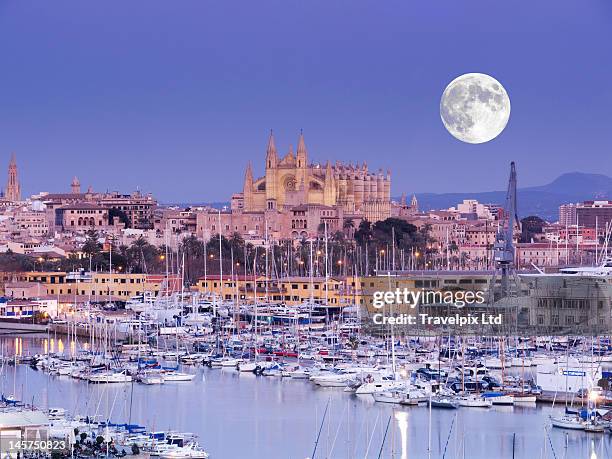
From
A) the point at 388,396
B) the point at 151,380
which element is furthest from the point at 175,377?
the point at 388,396

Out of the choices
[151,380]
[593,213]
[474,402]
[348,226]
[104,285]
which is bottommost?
[474,402]

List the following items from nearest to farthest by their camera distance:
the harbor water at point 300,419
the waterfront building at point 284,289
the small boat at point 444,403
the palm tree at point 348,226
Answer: the harbor water at point 300,419, the small boat at point 444,403, the waterfront building at point 284,289, the palm tree at point 348,226

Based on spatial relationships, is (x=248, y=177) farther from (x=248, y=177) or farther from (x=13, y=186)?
(x=13, y=186)

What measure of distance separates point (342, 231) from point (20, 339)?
26718mm

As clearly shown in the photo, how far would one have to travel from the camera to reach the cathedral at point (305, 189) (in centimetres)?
6044

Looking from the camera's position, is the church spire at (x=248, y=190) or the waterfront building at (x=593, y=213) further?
the waterfront building at (x=593, y=213)

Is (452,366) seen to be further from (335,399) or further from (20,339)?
(20,339)

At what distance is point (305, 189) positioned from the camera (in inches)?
2375

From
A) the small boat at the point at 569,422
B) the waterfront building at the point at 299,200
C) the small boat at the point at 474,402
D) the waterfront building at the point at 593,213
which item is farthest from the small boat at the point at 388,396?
the waterfront building at the point at 593,213

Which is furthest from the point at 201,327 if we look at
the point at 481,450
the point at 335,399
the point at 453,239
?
the point at 453,239

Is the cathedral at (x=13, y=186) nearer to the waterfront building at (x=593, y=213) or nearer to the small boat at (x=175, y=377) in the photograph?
the waterfront building at (x=593, y=213)

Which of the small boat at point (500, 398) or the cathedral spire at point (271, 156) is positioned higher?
the cathedral spire at point (271, 156)

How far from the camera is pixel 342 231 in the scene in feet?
181

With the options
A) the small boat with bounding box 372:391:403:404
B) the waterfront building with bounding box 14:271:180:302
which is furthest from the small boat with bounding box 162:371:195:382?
the waterfront building with bounding box 14:271:180:302
